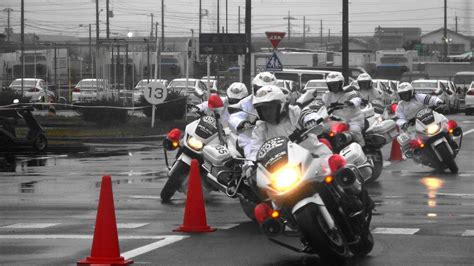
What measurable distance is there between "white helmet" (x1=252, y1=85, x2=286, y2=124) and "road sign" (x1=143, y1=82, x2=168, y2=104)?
25.9 metres

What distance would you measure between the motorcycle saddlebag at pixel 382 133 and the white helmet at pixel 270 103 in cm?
893

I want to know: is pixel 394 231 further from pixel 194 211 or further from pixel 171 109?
pixel 171 109

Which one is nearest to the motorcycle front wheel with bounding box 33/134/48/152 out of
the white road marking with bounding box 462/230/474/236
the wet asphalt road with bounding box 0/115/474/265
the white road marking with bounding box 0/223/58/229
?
the wet asphalt road with bounding box 0/115/474/265

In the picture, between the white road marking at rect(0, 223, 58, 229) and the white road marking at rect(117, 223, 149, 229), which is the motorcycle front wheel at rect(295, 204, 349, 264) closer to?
the white road marking at rect(117, 223, 149, 229)

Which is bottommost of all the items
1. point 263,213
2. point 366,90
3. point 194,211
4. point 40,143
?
point 40,143

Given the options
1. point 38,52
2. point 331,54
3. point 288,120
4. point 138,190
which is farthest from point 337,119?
point 331,54

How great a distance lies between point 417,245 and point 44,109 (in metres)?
41.0

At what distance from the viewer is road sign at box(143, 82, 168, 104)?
37969 mm

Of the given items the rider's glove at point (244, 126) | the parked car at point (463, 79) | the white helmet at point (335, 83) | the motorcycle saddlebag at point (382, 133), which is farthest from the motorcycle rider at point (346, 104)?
the parked car at point (463, 79)

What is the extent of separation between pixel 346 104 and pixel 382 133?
0.77m

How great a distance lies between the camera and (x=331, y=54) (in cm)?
8288

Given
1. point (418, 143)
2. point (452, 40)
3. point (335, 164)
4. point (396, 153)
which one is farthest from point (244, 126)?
point (452, 40)

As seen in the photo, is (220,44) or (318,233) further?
(220,44)

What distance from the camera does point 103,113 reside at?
3888 cm
